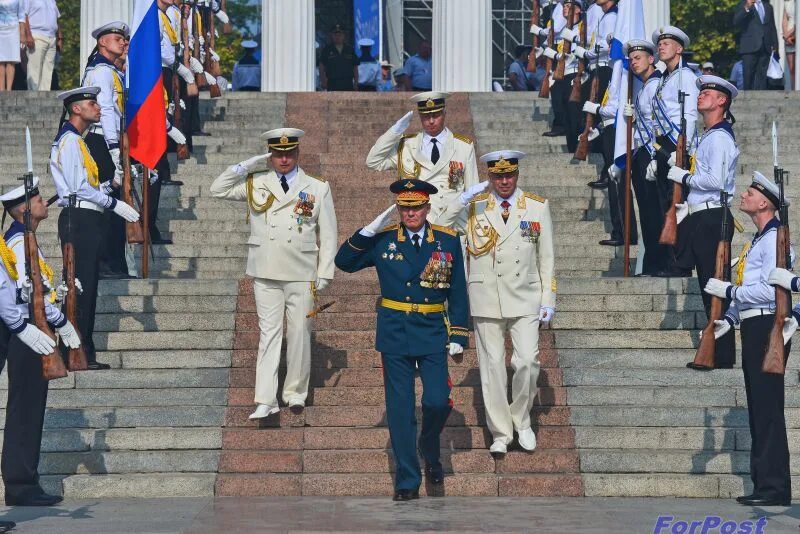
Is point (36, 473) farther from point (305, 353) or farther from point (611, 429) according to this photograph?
point (611, 429)

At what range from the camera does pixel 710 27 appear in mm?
47594

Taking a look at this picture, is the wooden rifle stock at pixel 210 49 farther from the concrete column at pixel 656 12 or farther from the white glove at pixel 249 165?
the white glove at pixel 249 165

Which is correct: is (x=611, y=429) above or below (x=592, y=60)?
below

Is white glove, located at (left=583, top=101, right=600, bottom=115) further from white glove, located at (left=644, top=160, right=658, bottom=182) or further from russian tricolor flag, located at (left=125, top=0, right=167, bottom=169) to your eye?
russian tricolor flag, located at (left=125, top=0, right=167, bottom=169)

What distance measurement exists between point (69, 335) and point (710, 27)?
3671 cm

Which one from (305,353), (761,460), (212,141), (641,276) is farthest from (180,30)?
(761,460)

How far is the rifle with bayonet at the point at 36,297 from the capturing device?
12.3 meters

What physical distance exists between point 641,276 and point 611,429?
3324mm

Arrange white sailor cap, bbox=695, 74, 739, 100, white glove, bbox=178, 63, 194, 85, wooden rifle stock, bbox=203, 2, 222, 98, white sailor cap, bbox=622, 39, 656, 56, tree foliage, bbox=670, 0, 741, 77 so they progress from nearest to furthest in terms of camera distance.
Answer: white sailor cap, bbox=695, 74, 739, 100, white sailor cap, bbox=622, 39, 656, 56, white glove, bbox=178, 63, 194, 85, wooden rifle stock, bbox=203, 2, 222, 98, tree foliage, bbox=670, 0, 741, 77

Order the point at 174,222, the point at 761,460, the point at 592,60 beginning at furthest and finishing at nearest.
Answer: the point at 592,60 < the point at 174,222 < the point at 761,460

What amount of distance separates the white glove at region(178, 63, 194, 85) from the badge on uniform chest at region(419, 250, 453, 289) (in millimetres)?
9077

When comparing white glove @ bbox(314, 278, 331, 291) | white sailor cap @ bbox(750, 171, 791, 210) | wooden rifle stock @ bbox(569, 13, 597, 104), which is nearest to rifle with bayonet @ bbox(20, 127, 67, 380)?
white glove @ bbox(314, 278, 331, 291)

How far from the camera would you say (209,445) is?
1362cm

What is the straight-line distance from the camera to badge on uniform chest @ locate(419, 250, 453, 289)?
42.8 feet
